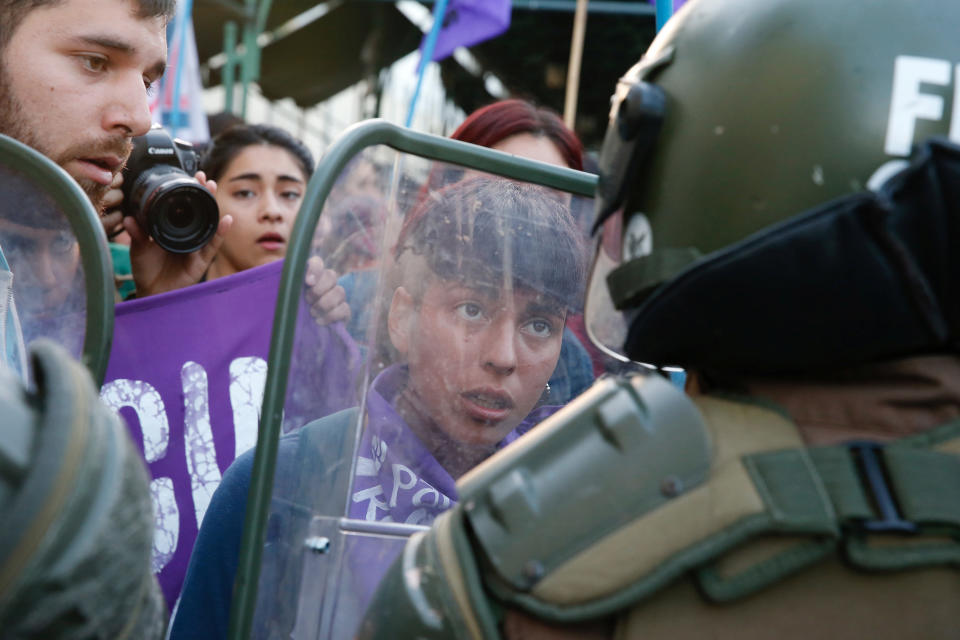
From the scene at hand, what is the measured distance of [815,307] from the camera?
39.3 inches

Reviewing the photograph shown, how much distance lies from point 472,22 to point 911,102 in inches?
161

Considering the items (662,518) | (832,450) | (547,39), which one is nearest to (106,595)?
(662,518)

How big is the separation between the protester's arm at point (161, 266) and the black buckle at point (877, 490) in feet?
5.81

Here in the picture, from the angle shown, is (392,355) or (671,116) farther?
(392,355)

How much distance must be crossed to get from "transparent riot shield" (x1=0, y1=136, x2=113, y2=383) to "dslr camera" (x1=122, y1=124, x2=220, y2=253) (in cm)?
80

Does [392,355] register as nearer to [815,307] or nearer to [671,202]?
[671,202]

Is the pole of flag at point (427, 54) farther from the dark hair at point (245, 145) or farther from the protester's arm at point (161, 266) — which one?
the protester's arm at point (161, 266)

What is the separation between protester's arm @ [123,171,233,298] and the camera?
243 centimetres

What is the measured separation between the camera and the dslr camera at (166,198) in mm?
2262

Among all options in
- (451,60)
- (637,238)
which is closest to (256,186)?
(637,238)

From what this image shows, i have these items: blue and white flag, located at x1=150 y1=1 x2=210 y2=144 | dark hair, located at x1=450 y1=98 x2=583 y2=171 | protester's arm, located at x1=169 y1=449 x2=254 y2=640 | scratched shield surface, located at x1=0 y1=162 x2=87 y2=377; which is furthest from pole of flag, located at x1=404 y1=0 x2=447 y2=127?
scratched shield surface, located at x1=0 y1=162 x2=87 y2=377

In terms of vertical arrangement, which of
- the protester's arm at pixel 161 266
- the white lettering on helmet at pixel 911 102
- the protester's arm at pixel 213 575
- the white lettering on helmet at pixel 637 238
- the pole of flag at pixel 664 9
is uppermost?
the pole of flag at pixel 664 9

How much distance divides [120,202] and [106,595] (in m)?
1.70

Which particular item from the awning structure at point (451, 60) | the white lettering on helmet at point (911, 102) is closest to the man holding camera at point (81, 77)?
the white lettering on helmet at point (911, 102)
